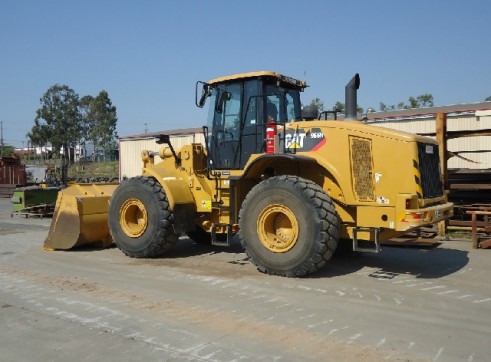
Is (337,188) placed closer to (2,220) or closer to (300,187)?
(300,187)

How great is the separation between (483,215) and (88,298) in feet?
26.3

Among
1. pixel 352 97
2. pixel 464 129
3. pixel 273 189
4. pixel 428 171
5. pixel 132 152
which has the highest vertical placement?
pixel 132 152

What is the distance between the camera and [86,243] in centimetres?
905

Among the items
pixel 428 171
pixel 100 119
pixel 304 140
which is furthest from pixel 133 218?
pixel 100 119

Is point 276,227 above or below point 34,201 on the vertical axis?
below

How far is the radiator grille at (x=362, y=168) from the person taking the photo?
6.48m

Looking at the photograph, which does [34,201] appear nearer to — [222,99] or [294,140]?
[222,99]

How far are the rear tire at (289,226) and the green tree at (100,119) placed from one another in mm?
53891

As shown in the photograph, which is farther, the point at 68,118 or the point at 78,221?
the point at 68,118

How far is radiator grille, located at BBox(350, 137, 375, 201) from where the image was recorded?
21.3 ft

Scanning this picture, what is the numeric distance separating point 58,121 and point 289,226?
200 feet

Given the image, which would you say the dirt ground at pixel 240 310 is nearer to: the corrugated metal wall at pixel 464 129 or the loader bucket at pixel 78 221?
the loader bucket at pixel 78 221

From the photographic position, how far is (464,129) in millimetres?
15383

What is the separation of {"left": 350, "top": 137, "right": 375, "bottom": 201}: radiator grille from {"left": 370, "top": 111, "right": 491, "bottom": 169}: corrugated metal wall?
28.4 ft
